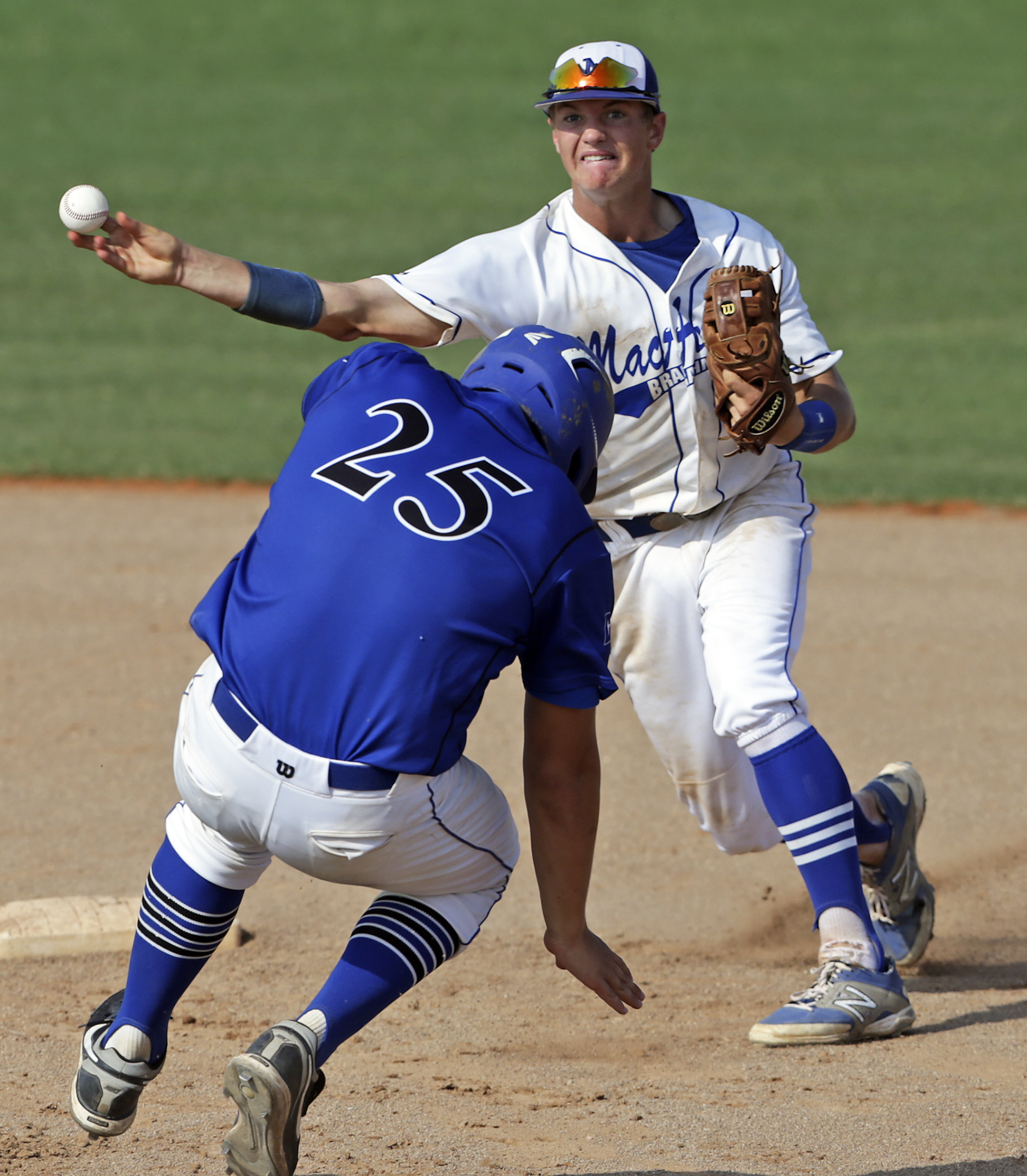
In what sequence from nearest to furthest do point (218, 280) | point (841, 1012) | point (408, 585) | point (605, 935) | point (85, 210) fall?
point (408, 585), point (85, 210), point (218, 280), point (841, 1012), point (605, 935)

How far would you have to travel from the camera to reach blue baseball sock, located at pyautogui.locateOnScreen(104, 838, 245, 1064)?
9.05 ft

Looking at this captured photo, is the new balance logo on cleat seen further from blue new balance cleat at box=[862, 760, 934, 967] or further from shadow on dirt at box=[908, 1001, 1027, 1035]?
blue new balance cleat at box=[862, 760, 934, 967]

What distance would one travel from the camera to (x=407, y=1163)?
2986mm

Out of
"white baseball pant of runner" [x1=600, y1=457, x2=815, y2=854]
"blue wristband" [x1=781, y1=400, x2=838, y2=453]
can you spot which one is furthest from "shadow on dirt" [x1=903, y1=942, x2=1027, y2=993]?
"blue wristband" [x1=781, y1=400, x2=838, y2=453]

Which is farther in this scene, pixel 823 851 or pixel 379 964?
pixel 823 851

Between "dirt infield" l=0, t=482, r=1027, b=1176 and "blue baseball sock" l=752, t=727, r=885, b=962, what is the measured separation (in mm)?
383

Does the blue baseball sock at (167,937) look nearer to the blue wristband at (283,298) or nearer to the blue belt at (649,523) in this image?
the blue wristband at (283,298)

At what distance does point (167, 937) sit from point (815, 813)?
1.62 meters

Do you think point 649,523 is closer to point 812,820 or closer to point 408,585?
point 812,820

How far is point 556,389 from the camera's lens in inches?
109

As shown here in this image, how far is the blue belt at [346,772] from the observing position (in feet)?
8.38

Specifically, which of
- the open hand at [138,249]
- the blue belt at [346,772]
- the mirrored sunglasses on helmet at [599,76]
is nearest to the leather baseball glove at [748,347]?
the mirrored sunglasses on helmet at [599,76]

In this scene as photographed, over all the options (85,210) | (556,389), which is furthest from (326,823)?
(85,210)

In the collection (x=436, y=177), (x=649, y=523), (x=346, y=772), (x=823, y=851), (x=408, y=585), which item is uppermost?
(x=408, y=585)
